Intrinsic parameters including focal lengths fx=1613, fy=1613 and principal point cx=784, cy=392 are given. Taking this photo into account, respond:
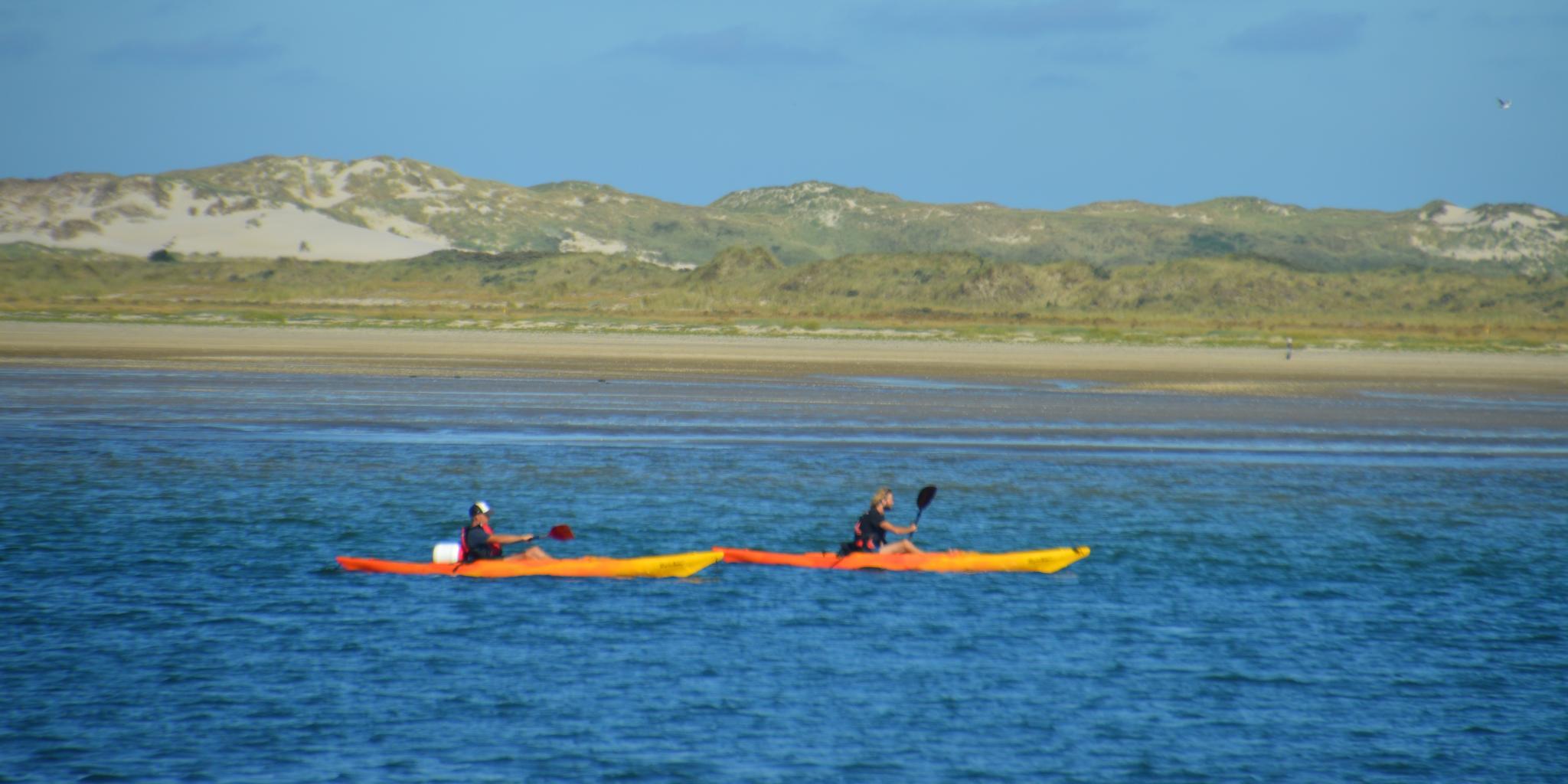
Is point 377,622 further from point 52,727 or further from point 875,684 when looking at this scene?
point 875,684

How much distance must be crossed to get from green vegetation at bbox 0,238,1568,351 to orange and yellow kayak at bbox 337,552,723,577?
94.3 metres

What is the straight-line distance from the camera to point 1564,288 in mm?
172875

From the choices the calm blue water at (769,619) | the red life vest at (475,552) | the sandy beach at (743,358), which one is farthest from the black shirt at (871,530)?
the sandy beach at (743,358)

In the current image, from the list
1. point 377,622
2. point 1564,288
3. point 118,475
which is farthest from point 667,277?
point 377,622

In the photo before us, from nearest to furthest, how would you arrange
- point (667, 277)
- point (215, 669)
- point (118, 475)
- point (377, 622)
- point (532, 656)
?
point (215, 669) → point (532, 656) → point (377, 622) → point (118, 475) → point (667, 277)

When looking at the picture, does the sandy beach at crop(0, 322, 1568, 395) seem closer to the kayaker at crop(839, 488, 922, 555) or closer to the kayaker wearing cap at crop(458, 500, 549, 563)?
the kayaker at crop(839, 488, 922, 555)

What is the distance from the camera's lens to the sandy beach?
6638 centimetres

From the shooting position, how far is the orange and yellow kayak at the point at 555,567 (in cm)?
2095

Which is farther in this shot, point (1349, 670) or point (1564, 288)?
point (1564, 288)

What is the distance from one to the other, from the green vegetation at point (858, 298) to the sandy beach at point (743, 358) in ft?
59.7

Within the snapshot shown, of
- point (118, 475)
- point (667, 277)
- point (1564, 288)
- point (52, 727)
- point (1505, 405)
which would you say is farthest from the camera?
point (667, 277)

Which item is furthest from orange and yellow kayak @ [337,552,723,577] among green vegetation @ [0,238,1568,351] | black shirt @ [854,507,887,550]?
green vegetation @ [0,238,1568,351]

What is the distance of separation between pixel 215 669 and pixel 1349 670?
37.8ft

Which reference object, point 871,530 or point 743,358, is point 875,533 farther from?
point 743,358
